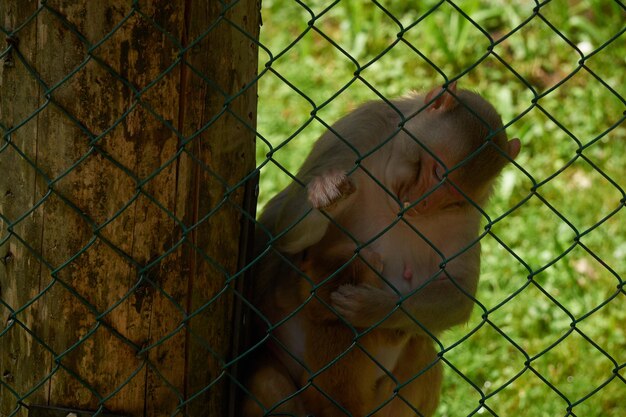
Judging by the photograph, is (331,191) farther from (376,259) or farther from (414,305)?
(414,305)

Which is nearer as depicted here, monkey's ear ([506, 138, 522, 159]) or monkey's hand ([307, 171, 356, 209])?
monkey's hand ([307, 171, 356, 209])

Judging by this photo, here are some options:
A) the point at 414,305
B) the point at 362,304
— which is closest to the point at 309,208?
the point at 362,304

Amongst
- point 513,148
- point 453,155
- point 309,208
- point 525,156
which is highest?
point 309,208

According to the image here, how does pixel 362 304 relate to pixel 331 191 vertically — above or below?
below

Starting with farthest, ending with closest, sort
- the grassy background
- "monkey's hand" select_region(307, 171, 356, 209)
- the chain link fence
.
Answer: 1. the grassy background
2. "monkey's hand" select_region(307, 171, 356, 209)
3. the chain link fence

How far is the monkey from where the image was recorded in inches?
154

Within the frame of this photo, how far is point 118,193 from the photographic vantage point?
3.30 metres

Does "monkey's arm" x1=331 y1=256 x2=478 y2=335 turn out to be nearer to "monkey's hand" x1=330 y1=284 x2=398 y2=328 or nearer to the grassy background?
"monkey's hand" x1=330 y1=284 x2=398 y2=328

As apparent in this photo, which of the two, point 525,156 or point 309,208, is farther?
point 525,156

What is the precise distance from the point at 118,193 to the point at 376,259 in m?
1.18

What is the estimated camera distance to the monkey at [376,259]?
12.8ft

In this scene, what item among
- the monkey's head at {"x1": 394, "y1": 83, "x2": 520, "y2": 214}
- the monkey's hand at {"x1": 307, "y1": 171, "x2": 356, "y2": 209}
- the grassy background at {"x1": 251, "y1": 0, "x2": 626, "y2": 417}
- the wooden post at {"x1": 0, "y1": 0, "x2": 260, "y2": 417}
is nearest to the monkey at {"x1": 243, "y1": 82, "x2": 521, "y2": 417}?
the monkey's head at {"x1": 394, "y1": 83, "x2": 520, "y2": 214}

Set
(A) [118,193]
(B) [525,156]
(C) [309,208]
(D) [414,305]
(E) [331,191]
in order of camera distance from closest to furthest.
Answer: (A) [118,193]
(E) [331,191]
(C) [309,208]
(D) [414,305]
(B) [525,156]

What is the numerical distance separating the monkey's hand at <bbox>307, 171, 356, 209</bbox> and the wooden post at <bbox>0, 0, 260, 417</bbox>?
0.93ft
